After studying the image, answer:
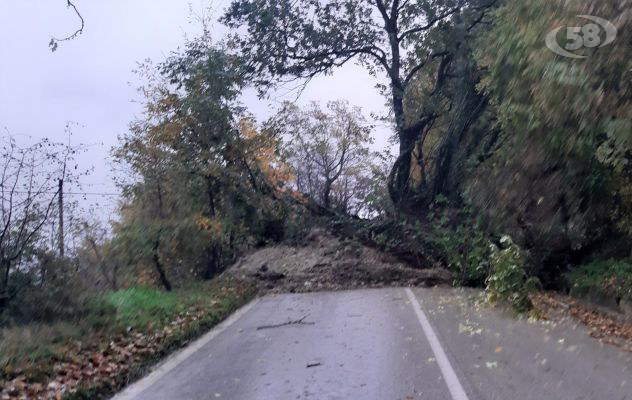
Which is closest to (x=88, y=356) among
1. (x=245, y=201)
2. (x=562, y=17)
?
(x=562, y=17)

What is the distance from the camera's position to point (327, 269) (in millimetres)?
23484

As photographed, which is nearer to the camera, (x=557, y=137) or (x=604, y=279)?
(x=557, y=137)

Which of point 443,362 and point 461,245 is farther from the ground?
point 461,245

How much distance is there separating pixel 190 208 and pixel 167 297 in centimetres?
784

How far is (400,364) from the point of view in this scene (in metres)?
9.94

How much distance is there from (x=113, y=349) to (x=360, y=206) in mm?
22767

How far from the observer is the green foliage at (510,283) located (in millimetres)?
15408

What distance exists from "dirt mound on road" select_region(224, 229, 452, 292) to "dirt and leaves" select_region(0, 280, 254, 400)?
19.4 feet

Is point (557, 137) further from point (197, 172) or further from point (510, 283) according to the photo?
point (197, 172)

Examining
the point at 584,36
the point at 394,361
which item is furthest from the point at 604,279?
the point at 394,361

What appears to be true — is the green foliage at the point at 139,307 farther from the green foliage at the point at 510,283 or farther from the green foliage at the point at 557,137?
the green foliage at the point at 557,137

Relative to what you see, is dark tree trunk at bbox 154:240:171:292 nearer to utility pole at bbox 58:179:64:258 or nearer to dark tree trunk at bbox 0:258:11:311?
utility pole at bbox 58:179:64:258

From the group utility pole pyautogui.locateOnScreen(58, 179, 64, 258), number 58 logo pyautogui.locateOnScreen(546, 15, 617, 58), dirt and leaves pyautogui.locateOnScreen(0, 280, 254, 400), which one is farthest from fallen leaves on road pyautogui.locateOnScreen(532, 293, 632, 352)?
utility pole pyautogui.locateOnScreen(58, 179, 64, 258)

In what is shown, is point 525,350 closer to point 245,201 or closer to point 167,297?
point 167,297
